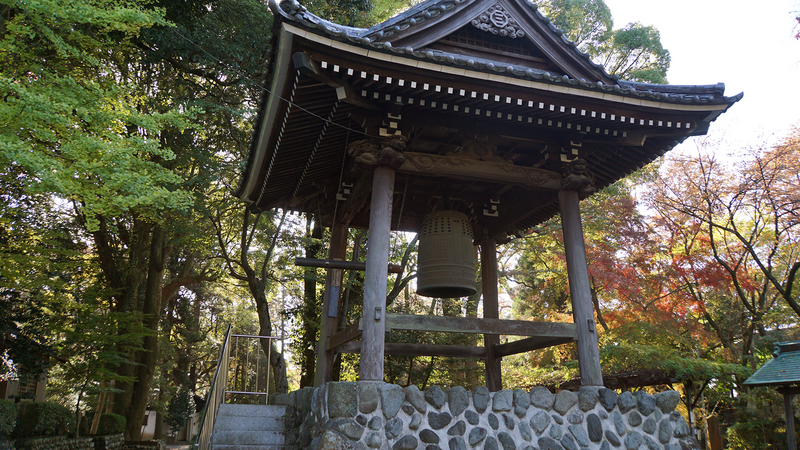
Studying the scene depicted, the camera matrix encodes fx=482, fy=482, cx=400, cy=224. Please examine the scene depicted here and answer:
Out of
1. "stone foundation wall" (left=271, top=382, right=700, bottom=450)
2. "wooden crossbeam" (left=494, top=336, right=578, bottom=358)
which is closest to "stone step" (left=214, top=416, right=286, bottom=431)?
"stone foundation wall" (left=271, top=382, right=700, bottom=450)

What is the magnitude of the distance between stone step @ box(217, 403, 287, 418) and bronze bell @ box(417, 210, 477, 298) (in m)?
2.46

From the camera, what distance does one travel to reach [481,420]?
5062 millimetres

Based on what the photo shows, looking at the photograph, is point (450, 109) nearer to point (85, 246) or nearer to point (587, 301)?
point (587, 301)

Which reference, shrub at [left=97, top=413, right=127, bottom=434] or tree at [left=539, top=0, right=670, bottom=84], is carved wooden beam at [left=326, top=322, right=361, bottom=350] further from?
tree at [left=539, top=0, right=670, bottom=84]

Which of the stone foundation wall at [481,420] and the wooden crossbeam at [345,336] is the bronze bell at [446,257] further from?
the stone foundation wall at [481,420]

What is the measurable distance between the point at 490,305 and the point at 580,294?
189cm

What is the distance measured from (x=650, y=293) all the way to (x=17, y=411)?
16505 millimetres

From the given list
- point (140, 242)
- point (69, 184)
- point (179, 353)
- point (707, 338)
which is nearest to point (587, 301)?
point (69, 184)

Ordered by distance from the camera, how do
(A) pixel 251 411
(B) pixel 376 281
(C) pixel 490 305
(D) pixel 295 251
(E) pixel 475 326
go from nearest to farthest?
(B) pixel 376 281
(E) pixel 475 326
(A) pixel 251 411
(C) pixel 490 305
(D) pixel 295 251

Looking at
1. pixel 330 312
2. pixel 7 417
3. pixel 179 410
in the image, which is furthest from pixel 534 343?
pixel 179 410

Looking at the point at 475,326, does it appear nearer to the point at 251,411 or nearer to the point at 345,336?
the point at 345,336

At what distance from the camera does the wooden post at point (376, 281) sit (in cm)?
496

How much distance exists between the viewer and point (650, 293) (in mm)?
14953

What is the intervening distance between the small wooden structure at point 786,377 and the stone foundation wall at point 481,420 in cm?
541
